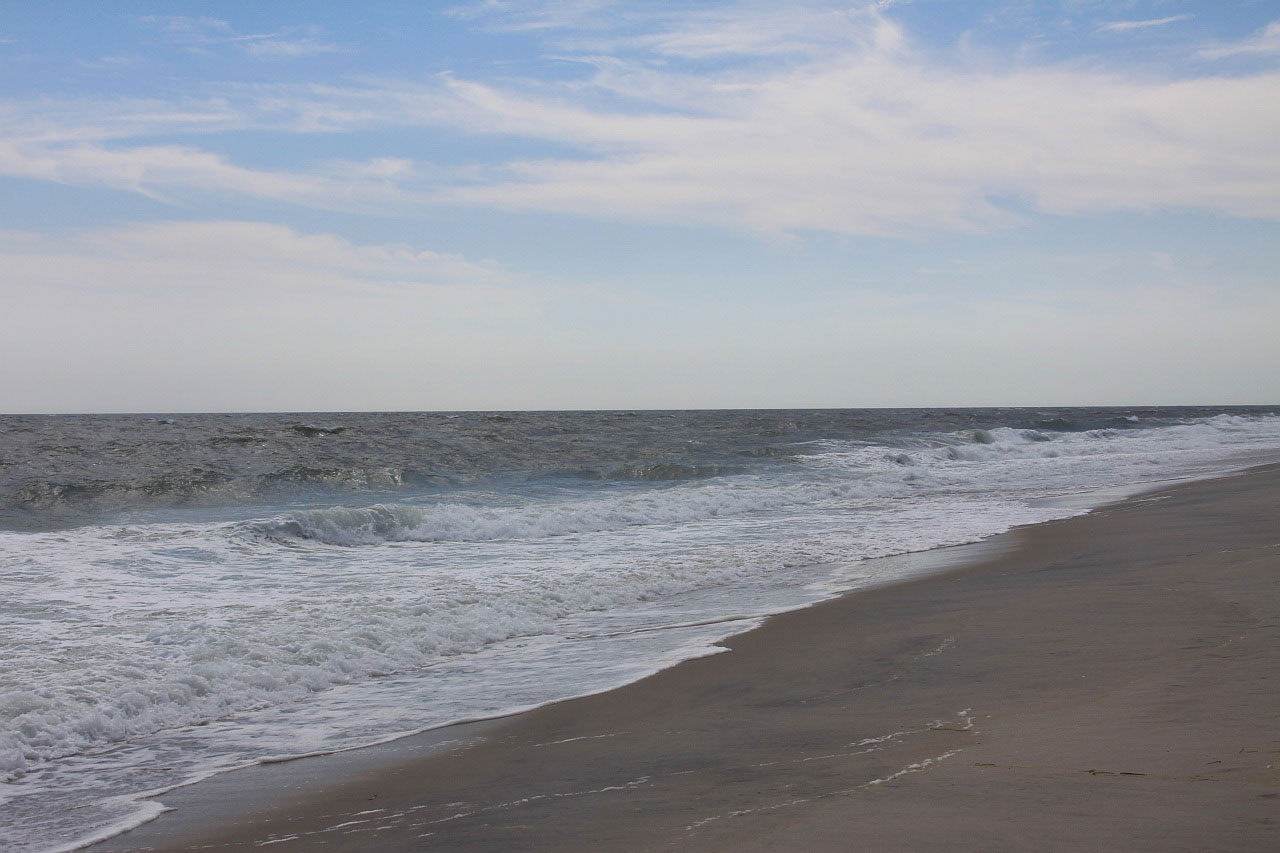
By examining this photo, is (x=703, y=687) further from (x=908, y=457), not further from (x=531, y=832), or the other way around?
(x=908, y=457)

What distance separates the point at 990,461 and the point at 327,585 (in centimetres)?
2288

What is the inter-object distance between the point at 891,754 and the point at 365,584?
627cm

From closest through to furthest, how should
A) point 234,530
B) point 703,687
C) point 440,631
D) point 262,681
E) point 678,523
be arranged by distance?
point 703,687 < point 262,681 < point 440,631 < point 234,530 < point 678,523

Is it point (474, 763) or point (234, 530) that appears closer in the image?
point (474, 763)

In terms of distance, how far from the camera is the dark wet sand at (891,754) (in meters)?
2.88

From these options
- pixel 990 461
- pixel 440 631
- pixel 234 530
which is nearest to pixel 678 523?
pixel 234 530

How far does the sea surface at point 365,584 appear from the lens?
484 cm

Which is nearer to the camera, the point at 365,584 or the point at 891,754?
the point at 891,754

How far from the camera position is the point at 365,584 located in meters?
8.88

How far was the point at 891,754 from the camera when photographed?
3680 mm

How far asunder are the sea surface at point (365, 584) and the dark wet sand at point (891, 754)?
696mm

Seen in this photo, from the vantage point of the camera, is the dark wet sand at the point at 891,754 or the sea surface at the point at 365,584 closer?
the dark wet sand at the point at 891,754

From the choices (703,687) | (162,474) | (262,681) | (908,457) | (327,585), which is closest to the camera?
(703,687)

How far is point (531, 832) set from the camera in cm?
323
